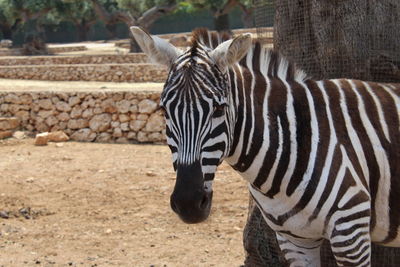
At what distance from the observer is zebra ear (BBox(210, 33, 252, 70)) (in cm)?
278

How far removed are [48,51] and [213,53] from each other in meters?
30.6

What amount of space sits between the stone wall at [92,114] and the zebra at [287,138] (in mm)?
7781

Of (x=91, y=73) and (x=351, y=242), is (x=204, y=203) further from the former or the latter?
(x=91, y=73)

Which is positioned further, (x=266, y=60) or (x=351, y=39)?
(x=351, y=39)

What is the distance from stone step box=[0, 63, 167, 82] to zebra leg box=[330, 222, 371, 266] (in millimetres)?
14086

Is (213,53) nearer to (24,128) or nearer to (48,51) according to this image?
(24,128)

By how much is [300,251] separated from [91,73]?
15.6 meters

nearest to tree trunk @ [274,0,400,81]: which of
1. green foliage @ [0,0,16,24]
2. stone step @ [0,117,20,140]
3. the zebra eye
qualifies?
the zebra eye

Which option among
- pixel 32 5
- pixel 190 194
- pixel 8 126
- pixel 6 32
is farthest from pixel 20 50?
pixel 190 194

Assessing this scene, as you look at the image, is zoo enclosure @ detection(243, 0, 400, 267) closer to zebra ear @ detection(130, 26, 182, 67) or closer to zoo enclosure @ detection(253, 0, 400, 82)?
zoo enclosure @ detection(253, 0, 400, 82)

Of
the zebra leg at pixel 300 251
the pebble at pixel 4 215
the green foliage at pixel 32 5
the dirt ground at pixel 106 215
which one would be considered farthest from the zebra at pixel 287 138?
the green foliage at pixel 32 5

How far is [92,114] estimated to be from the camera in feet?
38.0

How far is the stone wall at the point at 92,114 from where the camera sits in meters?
11.1

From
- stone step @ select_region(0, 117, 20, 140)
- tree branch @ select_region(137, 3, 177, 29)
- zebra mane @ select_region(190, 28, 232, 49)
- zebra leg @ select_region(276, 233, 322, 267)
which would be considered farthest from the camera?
tree branch @ select_region(137, 3, 177, 29)
